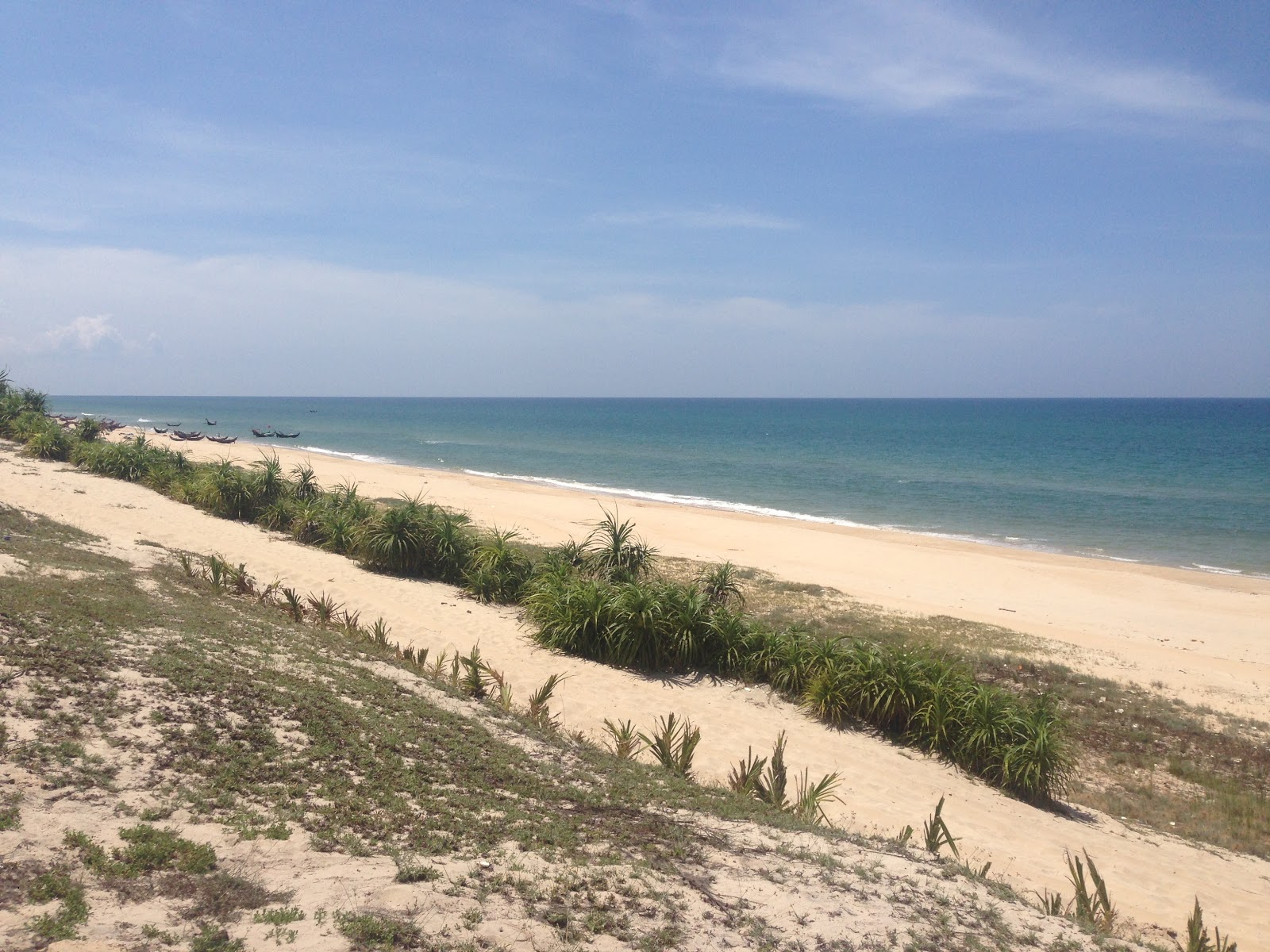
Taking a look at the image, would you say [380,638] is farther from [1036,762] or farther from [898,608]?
[898,608]

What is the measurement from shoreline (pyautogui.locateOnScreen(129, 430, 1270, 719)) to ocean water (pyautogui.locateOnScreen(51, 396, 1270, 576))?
378 cm

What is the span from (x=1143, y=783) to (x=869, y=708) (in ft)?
10.2

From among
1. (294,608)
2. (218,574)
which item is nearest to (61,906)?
(294,608)

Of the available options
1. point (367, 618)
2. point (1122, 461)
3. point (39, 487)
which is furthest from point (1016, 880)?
point (1122, 461)

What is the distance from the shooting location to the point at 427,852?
463 cm

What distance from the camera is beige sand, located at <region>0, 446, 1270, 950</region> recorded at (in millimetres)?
7387

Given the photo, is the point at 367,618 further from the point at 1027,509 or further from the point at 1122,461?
the point at 1122,461

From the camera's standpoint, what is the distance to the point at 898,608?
53.6 feet

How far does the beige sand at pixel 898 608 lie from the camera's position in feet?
24.2

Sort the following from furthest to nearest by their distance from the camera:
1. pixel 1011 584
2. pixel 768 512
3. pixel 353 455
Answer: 1. pixel 353 455
2. pixel 768 512
3. pixel 1011 584

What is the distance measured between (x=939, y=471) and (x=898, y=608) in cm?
3780

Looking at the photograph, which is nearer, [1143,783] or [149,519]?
[1143,783]

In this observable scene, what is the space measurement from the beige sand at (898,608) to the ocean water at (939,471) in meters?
6.00

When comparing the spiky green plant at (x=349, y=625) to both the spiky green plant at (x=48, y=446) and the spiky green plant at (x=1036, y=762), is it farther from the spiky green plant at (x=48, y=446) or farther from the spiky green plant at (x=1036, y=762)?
the spiky green plant at (x=48, y=446)
